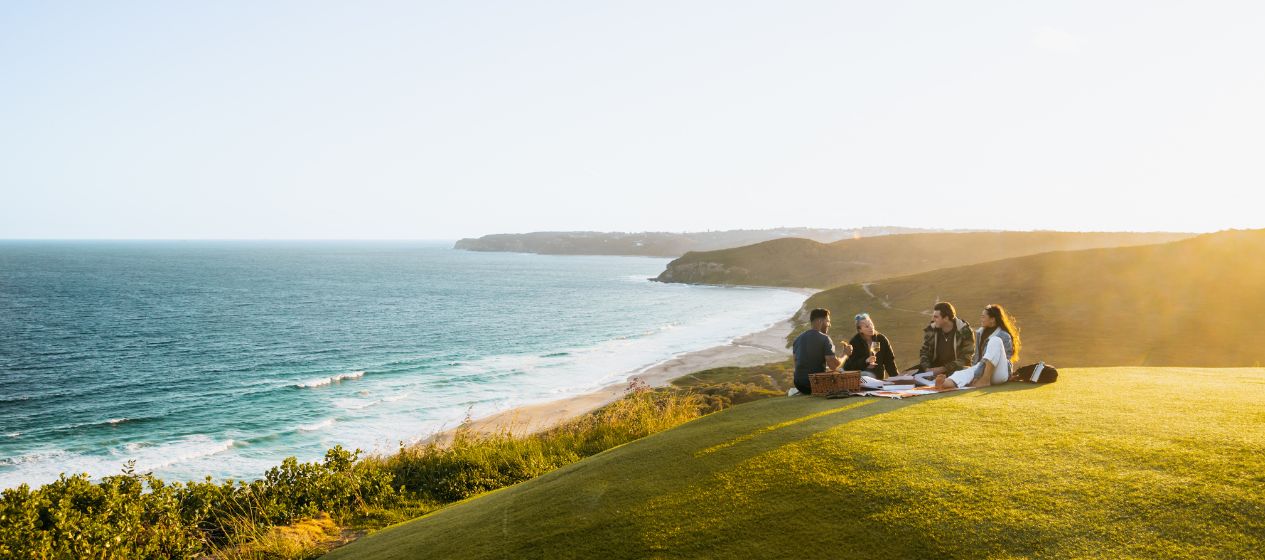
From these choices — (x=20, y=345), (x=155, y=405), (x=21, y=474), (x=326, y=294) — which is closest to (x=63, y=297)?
(x=326, y=294)

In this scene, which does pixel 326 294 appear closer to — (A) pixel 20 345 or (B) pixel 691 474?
(A) pixel 20 345

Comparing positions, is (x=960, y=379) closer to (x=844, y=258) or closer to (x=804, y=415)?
(x=804, y=415)

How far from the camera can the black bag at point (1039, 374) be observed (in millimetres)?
10867

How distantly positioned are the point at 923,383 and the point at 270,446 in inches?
1027

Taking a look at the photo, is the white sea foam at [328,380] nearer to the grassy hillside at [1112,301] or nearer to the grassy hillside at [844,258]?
the grassy hillside at [1112,301]

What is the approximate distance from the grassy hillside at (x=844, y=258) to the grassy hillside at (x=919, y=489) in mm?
119529

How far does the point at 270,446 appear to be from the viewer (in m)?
27.5

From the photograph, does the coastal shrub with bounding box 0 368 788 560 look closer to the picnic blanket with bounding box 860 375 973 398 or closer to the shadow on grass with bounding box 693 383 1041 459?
the shadow on grass with bounding box 693 383 1041 459

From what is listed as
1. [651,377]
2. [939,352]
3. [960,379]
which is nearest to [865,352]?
[939,352]

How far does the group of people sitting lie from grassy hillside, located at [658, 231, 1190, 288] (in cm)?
11413

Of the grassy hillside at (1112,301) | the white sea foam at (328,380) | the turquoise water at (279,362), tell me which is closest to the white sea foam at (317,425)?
the turquoise water at (279,362)

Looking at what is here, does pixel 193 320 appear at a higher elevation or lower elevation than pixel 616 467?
lower

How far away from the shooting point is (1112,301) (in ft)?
166

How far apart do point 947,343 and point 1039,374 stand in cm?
227
